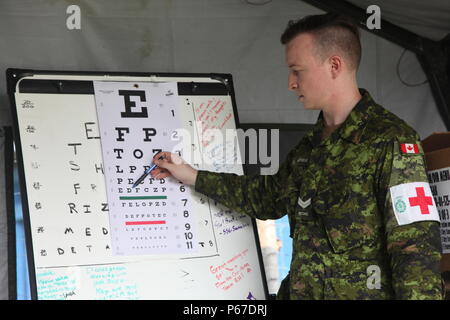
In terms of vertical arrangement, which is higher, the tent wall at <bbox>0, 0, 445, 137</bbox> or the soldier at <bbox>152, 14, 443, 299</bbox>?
the tent wall at <bbox>0, 0, 445, 137</bbox>

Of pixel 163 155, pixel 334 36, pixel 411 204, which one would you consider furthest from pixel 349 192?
pixel 163 155

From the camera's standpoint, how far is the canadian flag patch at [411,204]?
241cm

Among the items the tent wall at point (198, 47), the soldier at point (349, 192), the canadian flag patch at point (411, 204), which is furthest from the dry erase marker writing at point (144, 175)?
the canadian flag patch at point (411, 204)

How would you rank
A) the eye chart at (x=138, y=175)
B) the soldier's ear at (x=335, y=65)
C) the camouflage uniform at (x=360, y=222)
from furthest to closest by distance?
1. the eye chart at (x=138, y=175)
2. the soldier's ear at (x=335, y=65)
3. the camouflage uniform at (x=360, y=222)

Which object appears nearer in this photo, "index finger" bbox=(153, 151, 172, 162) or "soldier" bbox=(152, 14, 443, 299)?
"soldier" bbox=(152, 14, 443, 299)

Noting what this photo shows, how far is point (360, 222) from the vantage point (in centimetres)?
253

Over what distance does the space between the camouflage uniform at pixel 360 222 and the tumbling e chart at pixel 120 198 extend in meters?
0.38

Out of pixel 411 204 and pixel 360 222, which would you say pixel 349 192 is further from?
pixel 411 204

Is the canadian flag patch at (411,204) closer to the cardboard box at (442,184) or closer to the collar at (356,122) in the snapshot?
the collar at (356,122)

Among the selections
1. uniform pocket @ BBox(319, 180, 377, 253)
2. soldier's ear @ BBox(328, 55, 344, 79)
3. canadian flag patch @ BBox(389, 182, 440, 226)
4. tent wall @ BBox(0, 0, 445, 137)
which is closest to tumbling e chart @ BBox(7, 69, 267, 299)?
tent wall @ BBox(0, 0, 445, 137)

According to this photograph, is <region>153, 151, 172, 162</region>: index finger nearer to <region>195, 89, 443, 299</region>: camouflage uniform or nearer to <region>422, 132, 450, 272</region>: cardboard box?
<region>195, 89, 443, 299</region>: camouflage uniform

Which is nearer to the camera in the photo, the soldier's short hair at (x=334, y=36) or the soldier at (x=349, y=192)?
the soldier at (x=349, y=192)

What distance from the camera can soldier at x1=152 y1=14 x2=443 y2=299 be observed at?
2.42 meters

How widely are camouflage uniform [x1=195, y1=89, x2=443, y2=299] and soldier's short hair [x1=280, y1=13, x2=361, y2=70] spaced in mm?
165
